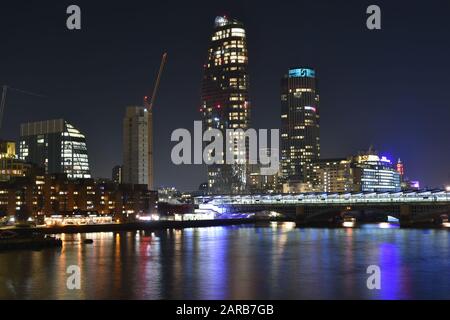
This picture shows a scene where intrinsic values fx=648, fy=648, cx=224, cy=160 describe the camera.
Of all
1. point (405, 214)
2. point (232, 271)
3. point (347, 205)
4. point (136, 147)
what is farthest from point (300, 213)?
point (232, 271)

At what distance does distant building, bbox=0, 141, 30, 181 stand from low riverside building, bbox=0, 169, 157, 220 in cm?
1583

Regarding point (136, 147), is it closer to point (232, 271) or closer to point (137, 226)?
point (137, 226)

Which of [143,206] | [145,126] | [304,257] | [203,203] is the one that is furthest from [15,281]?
[145,126]

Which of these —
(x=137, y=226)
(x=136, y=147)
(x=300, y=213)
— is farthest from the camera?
(x=136, y=147)

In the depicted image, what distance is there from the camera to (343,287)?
141 feet

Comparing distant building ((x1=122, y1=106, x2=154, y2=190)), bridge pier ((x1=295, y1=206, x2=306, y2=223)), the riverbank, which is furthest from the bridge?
distant building ((x1=122, y1=106, x2=154, y2=190))

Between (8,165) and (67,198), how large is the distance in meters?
32.3

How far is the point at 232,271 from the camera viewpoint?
5166 centimetres

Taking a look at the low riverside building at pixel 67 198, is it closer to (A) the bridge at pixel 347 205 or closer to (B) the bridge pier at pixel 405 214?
(A) the bridge at pixel 347 205

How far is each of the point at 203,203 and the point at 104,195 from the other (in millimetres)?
36012

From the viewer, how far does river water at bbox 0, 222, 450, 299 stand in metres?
41.2

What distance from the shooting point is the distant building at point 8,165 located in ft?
545

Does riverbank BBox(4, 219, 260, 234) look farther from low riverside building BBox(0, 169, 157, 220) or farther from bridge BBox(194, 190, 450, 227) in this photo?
low riverside building BBox(0, 169, 157, 220)
